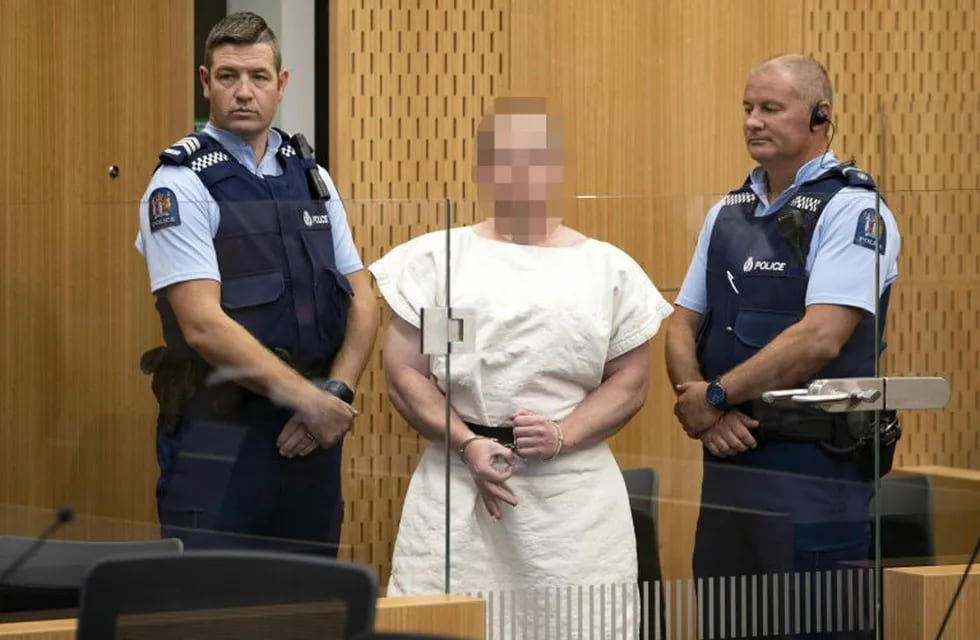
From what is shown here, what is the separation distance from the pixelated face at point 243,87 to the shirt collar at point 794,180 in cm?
102

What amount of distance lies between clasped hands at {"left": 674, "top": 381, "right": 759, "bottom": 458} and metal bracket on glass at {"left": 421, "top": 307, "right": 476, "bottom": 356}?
472mm

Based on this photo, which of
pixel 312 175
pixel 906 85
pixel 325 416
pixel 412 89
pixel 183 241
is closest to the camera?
pixel 183 241

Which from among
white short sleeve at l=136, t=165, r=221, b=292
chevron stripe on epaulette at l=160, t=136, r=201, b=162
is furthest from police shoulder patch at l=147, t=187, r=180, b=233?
chevron stripe on epaulette at l=160, t=136, r=201, b=162

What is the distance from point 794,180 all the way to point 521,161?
59 cm

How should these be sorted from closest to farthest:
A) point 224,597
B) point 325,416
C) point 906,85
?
point 224,597, point 325,416, point 906,85

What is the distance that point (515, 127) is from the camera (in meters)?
3.86

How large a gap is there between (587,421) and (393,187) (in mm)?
2128

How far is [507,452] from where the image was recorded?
3.81 metres

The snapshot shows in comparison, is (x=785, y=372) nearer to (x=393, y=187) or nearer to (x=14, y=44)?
(x=393, y=187)

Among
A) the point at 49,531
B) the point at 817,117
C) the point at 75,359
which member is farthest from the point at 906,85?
the point at 49,531

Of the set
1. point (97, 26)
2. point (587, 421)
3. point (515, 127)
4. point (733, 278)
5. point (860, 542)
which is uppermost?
point (97, 26)

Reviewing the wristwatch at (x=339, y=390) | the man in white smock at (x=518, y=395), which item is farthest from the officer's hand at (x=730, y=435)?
the wristwatch at (x=339, y=390)

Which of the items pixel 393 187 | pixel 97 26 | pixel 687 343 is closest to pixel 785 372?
pixel 687 343

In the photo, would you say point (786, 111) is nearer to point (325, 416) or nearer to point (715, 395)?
point (715, 395)
